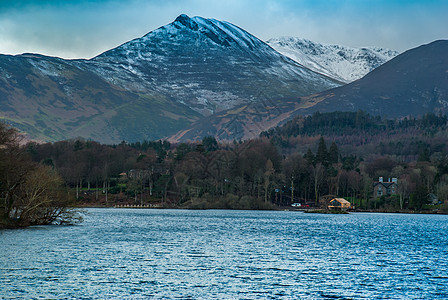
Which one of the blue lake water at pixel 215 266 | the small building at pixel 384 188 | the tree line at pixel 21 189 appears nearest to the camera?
the blue lake water at pixel 215 266

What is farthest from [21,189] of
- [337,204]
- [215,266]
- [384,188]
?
[384,188]

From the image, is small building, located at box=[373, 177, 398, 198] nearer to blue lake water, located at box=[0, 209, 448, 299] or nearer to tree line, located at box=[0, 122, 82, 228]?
blue lake water, located at box=[0, 209, 448, 299]

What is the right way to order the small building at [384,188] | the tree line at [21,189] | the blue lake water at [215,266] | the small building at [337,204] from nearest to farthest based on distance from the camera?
the blue lake water at [215,266] → the tree line at [21,189] → the small building at [337,204] → the small building at [384,188]

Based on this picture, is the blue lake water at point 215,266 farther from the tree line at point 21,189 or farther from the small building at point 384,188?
the small building at point 384,188

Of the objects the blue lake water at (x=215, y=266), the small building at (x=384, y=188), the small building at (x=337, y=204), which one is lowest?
the blue lake water at (x=215, y=266)

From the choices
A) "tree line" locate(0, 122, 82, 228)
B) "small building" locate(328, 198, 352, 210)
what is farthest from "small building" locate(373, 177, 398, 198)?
"tree line" locate(0, 122, 82, 228)

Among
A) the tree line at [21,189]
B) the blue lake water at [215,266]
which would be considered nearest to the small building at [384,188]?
the blue lake water at [215,266]

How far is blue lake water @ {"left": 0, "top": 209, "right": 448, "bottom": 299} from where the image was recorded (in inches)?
1451

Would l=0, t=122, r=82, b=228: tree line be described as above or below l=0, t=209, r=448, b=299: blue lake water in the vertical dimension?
above

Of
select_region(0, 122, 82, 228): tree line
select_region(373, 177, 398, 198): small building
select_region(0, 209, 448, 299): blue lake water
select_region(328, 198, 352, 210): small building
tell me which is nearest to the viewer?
select_region(0, 209, 448, 299): blue lake water

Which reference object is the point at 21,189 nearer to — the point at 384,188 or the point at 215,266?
the point at 215,266

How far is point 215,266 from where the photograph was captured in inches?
1865

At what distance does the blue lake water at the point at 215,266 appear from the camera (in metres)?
36.8

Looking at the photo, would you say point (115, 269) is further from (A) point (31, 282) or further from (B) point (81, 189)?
(B) point (81, 189)
